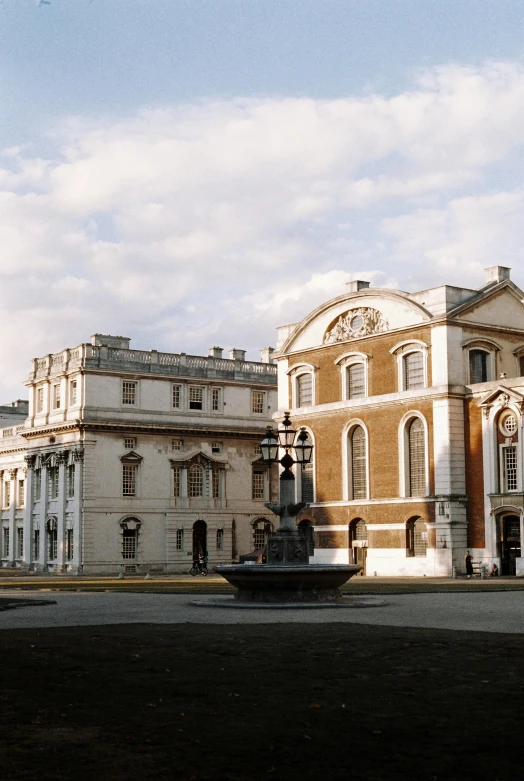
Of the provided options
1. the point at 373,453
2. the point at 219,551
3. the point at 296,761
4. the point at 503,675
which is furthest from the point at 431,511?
the point at 296,761

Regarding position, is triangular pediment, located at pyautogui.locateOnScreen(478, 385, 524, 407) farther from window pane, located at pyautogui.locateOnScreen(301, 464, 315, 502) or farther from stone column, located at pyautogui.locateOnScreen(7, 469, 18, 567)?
stone column, located at pyautogui.locateOnScreen(7, 469, 18, 567)

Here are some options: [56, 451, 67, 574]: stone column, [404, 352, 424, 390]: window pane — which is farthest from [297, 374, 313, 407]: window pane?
[56, 451, 67, 574]: stone column

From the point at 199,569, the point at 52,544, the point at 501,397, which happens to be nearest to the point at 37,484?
the point at 52,544

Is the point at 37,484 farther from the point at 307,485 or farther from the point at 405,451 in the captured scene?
the point at 405,451

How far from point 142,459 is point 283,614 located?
52638 millimetres

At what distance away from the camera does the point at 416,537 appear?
60219 millimetres

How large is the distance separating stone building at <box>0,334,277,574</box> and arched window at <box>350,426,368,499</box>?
16392mm

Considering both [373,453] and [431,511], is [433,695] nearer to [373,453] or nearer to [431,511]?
[431,511]

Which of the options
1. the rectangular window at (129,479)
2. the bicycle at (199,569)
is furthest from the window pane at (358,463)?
the rectangular window at (129,479)

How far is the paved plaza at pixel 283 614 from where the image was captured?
22.2 metres

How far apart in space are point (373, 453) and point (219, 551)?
19.5 meters

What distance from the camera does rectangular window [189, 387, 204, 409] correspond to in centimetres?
7906

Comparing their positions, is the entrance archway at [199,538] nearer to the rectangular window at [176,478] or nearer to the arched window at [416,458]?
the rectangular window at [176,478]

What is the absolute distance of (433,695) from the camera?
11.7 meters
